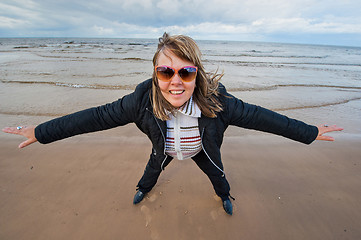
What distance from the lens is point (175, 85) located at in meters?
1.42

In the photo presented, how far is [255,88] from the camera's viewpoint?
7.57m

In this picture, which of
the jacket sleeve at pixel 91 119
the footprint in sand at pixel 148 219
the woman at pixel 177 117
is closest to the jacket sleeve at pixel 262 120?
the woman at pixel 177 117

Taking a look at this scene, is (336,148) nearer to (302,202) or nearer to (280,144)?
(280,144)

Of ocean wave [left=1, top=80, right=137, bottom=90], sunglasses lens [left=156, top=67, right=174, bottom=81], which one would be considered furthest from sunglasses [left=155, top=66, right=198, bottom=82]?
ocean wave [left=1, top=80, right=137, bottom=90]

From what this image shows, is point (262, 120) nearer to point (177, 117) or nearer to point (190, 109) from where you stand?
point (190, 109)

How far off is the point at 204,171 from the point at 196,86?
3.17 ft

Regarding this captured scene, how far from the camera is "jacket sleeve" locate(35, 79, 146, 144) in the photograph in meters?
1.58

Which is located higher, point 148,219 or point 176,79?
point 176,79

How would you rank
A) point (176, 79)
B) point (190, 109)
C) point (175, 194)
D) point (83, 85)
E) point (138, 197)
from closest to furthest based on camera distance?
point (176, 79), point (190, 109), point (138, 197), point (175, 194), point (83, 85)

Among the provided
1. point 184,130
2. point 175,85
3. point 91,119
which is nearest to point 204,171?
point 184,130

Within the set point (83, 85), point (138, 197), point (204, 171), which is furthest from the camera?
point (83, 85)

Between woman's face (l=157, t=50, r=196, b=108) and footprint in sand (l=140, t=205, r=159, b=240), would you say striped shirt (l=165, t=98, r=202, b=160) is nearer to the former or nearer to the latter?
woman's face (l=157, t=50, r=196, b=108)

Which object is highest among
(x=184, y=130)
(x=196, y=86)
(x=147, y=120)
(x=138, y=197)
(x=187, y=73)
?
(x=187, y=73)

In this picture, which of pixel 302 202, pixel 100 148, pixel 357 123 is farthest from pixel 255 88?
pixel 100 148
